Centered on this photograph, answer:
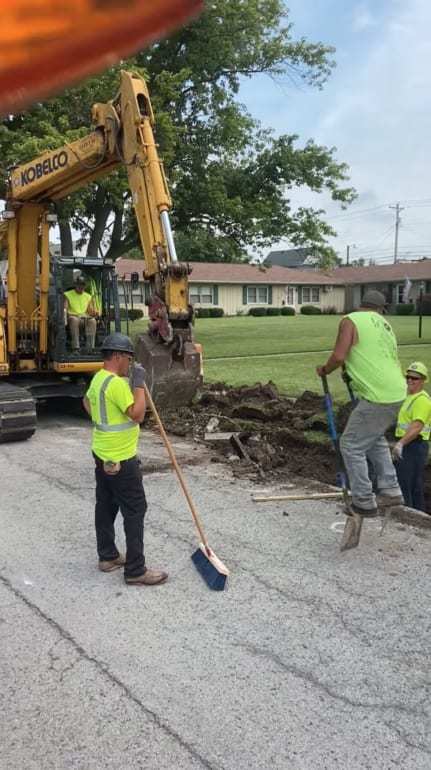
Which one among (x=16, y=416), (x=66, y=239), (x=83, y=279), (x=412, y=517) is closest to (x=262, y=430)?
(x=16, y=416)

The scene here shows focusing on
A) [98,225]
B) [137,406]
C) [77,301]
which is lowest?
[137,406]

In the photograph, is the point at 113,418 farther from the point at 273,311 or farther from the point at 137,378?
the point at 273,311

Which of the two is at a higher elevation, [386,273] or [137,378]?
[386,273]

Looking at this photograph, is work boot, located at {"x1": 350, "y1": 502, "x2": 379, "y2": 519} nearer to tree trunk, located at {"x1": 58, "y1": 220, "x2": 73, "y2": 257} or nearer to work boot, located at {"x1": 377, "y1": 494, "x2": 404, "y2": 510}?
work boot, located at {"x1": 377, "y1": 494, "x2": 404, "y2": 510}

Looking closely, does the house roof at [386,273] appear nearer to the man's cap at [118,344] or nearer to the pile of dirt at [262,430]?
the pile of dirt at [262,430]

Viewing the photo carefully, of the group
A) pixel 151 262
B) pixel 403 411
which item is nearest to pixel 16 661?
pixel 403 411

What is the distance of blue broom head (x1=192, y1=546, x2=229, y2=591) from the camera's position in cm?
488

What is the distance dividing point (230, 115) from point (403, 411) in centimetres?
1938

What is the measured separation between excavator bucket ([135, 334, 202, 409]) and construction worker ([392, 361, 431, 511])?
109 inches

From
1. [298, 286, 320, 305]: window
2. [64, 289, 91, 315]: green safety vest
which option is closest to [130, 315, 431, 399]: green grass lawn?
[64, 289, 91, 315]: green safety vest

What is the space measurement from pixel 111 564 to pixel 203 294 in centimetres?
5112

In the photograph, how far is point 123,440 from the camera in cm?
499

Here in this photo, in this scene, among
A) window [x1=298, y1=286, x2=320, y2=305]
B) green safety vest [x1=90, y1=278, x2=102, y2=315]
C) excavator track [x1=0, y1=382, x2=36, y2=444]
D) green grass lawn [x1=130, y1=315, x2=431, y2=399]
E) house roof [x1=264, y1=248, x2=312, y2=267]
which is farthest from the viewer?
house roof [x1=264, y1=248, x2=312, y2=267]

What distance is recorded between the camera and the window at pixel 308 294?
62.4 metres
